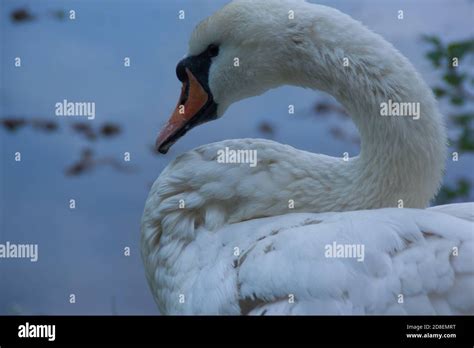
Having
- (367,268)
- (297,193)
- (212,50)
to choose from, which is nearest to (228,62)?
(212,50)

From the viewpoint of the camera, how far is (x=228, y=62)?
1.67 m

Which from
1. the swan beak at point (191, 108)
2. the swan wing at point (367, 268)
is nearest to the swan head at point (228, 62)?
the swan beak at point (191, 108)

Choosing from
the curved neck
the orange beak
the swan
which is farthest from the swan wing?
the orange beak

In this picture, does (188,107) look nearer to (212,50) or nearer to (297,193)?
(212,50)

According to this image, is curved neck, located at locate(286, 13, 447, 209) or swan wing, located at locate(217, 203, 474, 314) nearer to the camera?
swan wing, located at locate(217, 203, 474, 314)

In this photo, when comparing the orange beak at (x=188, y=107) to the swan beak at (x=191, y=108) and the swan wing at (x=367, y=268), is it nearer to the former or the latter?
the swan beak at (x=191, y=108)

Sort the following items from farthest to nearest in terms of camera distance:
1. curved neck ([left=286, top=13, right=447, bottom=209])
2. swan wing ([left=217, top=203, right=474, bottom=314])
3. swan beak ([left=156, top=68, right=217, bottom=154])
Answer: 1. swan beak ([left=156, top=68, right=217, bottom=154])
2. curved neck ([left=286, top=13, right=447, bottom=209])
3. swan wing ([left=217, top=203, right=474, bottom=314])

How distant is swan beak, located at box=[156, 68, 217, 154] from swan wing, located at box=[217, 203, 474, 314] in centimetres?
34

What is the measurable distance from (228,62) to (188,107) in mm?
122

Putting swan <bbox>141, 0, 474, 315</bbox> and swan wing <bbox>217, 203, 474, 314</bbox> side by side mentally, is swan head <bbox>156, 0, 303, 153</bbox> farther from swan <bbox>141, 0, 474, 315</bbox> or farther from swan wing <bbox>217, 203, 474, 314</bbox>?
swan wing <bbox>217, 203, 474, 314</bbox>

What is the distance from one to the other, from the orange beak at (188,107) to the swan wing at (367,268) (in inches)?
13.4

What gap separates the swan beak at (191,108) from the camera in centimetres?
168

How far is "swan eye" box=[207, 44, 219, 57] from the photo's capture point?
65.5 inches

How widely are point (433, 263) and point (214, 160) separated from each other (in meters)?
0.49
